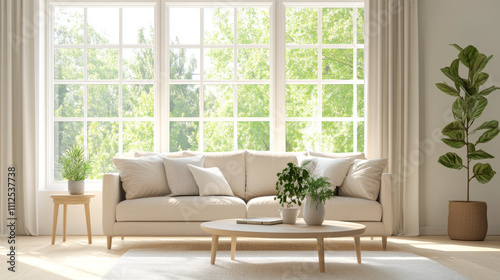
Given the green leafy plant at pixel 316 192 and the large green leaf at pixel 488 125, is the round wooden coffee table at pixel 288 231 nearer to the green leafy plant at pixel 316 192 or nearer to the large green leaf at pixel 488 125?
the green leafy plant at pixel 316 192

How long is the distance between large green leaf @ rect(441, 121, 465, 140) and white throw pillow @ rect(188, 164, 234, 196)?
222 cm

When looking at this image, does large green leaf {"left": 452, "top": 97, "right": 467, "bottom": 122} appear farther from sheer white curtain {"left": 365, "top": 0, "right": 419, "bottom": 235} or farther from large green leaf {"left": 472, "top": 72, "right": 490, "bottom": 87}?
sheer white curtain {"left": 365, "top": 0, "right": 419, "bottom": 235}

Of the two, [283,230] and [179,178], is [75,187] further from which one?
[283,230]

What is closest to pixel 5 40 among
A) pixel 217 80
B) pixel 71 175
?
pixel 71 175

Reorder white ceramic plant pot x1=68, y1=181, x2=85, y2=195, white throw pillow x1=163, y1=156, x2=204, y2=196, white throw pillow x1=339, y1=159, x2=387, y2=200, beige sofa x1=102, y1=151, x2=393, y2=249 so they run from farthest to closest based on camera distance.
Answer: white ceramic plant pot x1=68, y1=181, x2=85, y2=195 < white throw pillow x1=163, y1=156, x2=204, y2=196 < white throw pillow x1=339, y1=159, x2=387, y2=200 < beige sofa x1=102, y1=151, x2=393, y2=249

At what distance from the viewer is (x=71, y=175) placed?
5.55 m

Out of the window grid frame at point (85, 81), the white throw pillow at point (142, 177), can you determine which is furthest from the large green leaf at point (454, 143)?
Result: the window grid frame at point (85, 81)

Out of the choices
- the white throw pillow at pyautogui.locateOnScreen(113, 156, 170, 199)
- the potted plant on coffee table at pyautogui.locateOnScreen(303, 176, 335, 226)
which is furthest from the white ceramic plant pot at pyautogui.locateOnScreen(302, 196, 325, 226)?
the white throw pillow at pyautogui.locateOnScreen(113, 156, 170, 199)

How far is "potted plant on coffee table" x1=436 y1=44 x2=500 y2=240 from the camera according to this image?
571 centimetres

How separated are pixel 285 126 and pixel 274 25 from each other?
1.08m

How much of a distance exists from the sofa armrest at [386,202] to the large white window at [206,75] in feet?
4.41

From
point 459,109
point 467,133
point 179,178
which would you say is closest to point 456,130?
point 467,133

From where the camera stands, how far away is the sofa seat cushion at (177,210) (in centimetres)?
493

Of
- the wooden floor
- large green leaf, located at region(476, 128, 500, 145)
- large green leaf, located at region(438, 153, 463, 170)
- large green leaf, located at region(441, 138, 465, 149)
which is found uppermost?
large green leaf, located at region(476, 128, 500, 145)
